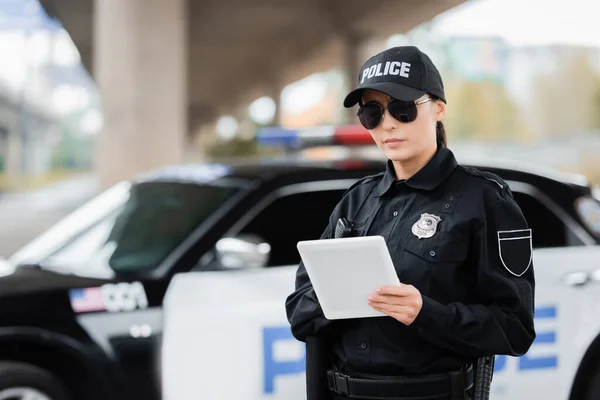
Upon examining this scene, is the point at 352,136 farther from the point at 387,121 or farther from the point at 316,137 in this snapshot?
the point at 387,121

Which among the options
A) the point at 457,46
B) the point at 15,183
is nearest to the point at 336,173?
the point at 15,183

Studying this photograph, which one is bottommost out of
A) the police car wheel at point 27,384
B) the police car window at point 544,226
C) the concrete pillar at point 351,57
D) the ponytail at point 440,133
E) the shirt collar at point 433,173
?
the police car wheel at point 27,384

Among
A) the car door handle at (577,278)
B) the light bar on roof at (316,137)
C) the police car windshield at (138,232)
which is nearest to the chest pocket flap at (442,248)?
the police car windshield at (138,232)

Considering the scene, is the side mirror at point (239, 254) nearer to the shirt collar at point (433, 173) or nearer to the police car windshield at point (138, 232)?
the police car windshield at point (138, 232)

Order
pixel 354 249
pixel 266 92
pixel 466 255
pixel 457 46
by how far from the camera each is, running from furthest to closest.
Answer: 1. pixel 457 46
2. pixel 266 92
3. pixel 466 255
4. pixel 354 249

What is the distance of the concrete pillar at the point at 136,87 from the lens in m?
13.7

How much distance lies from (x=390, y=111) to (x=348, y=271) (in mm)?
409

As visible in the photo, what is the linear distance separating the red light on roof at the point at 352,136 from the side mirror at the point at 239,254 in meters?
1.03

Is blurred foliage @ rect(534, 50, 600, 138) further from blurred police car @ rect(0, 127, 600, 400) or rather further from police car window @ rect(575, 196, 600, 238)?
blurred police car @ rect(0, 127, 600, 400)

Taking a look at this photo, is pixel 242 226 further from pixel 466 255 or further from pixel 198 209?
pixel 466 255

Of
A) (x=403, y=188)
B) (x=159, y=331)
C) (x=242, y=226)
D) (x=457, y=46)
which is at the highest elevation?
(x=457, y=46)

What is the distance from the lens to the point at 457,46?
77.2 meters

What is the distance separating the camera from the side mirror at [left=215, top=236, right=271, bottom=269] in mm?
3850

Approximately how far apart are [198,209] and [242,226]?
25cm
